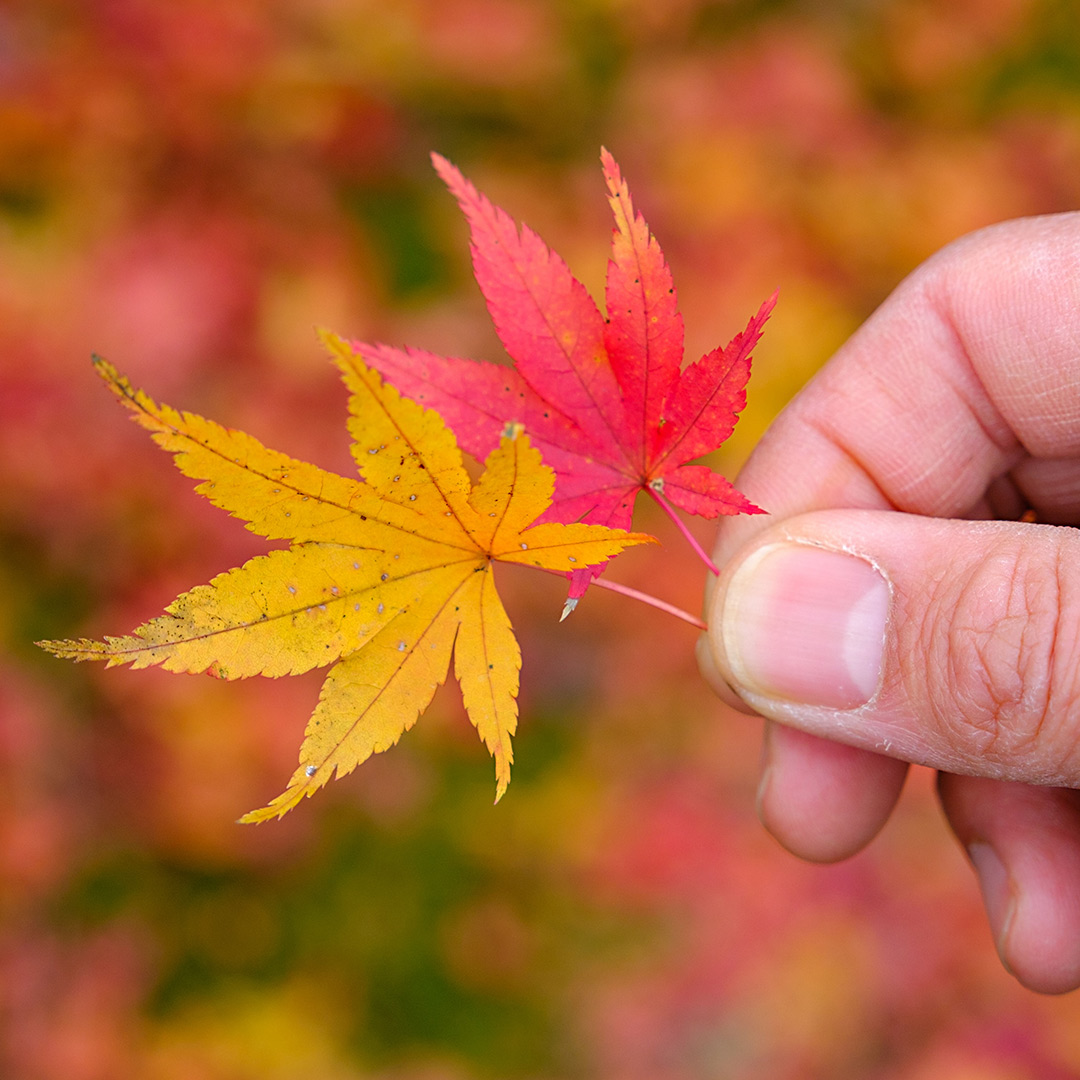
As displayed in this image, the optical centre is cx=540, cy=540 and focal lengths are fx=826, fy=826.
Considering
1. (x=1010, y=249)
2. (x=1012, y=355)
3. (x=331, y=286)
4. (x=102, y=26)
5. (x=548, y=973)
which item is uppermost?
(x=102, y=26)

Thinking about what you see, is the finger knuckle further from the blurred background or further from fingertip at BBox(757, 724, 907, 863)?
the blurred background

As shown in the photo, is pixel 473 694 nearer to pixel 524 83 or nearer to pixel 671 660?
pixel 671 660

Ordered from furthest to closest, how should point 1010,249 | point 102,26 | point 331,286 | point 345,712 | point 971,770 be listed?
1. point 331,286
2. point 102,26
3. point 1010,249
4. point 971,770
5. point 345,712

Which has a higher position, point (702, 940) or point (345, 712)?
point (345, 712)

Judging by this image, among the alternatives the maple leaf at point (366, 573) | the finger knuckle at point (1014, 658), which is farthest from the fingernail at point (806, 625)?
the maple leaf at point (366, 573)

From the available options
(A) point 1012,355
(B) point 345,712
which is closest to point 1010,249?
(A) point 1012,355

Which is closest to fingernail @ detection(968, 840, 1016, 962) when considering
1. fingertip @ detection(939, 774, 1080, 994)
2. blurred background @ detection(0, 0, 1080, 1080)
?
fingertip @ detection(939, 774, 1080, 994)

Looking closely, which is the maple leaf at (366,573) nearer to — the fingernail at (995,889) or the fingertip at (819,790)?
the fingertip at (819,790)
